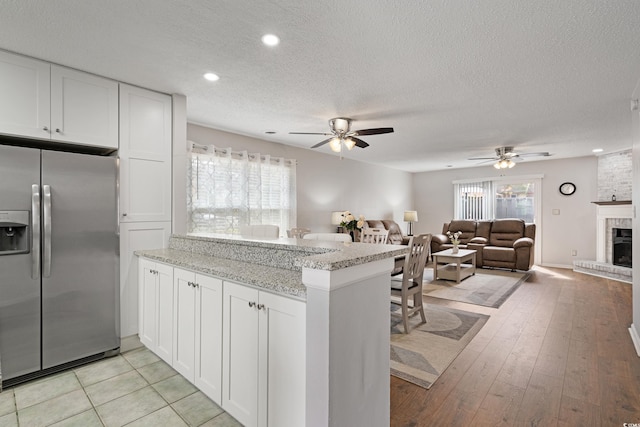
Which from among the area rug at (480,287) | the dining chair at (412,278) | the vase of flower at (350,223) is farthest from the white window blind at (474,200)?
the dining chair at (412,278)

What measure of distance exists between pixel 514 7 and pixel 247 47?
1751 mm

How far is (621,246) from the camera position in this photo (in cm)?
601

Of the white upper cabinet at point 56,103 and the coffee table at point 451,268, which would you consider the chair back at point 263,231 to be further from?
the coffee table at point 451,268

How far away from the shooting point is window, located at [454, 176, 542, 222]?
756 centimetres

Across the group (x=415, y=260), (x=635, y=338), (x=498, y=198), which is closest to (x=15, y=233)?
(x=415, y=260)

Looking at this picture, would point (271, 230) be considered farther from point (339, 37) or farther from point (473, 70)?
point (473, 70)

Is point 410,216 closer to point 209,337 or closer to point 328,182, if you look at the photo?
point 328,182

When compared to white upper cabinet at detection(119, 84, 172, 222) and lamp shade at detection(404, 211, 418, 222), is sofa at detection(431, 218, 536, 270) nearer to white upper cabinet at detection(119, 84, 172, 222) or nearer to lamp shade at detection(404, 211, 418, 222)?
lamp shade at detection(404, 211, 418, 222)

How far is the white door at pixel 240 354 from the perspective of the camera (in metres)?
1.65

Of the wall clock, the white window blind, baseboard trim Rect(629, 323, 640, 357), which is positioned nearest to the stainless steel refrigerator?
baseboard trim Rect(629, 323, 640, 357)

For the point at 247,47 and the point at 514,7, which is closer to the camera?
the point at 514,7

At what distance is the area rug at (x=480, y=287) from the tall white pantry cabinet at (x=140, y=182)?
3778 mm

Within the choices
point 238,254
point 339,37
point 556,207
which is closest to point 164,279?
point 238,254

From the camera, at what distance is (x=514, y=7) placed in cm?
184
